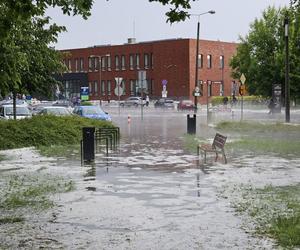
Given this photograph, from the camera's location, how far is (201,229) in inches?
347

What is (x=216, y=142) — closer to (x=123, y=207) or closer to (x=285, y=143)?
(x=285, y=143)

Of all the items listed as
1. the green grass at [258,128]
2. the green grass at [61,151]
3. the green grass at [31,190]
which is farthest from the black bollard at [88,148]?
the green grass at [258,128]

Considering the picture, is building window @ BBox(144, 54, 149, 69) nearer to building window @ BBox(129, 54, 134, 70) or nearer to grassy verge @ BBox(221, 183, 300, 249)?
building window @ BBox(129, 54, 134, 70)

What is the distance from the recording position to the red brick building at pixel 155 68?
90625 millimetres

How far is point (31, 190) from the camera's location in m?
12.4

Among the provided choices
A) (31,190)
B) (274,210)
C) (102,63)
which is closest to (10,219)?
(31,190)

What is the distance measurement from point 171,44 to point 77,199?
269ft

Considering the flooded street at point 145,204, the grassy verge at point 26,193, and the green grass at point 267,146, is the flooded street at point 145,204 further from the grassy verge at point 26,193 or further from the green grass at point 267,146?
the green grass at point 267,146

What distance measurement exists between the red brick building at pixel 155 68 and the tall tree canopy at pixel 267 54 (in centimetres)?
2663

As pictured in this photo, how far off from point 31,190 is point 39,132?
35.9ft

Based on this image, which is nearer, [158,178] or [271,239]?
[271,239]

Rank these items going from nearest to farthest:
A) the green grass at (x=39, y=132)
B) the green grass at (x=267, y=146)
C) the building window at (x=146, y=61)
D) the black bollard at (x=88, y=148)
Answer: the black bollard at (x=88, y=148) < the green grass at (x=267, y=146) < the green grass at (x=39, y=132) < the building window at (x=146, y=61)

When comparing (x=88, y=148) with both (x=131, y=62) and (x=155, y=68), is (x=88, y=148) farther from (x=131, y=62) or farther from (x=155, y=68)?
(x=131, y=62)

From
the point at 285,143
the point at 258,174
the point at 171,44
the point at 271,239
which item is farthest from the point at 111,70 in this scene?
the point at 271,239
